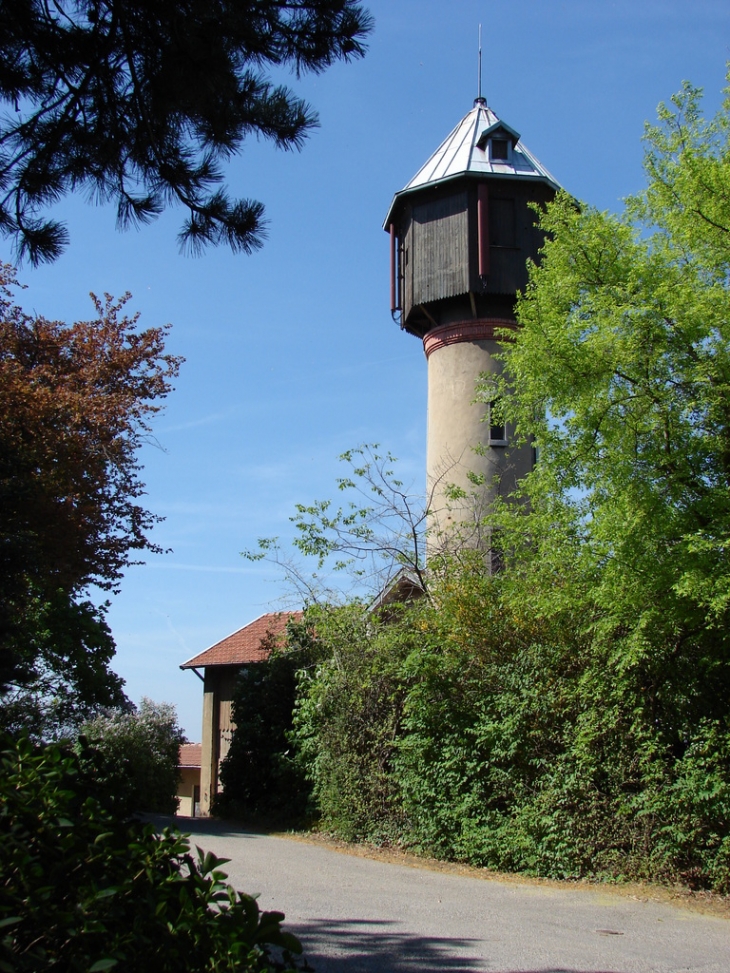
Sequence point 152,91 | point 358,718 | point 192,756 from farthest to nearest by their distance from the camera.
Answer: point 192,756
point 358,718
point 152,91

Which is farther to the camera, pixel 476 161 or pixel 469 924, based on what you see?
pixel 476 161

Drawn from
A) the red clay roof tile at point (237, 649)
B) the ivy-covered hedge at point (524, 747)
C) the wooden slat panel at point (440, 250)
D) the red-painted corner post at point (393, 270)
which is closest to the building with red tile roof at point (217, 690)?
the red clay roof tile at point (237, 649)

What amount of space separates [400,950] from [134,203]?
5998mm

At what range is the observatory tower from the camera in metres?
23.0

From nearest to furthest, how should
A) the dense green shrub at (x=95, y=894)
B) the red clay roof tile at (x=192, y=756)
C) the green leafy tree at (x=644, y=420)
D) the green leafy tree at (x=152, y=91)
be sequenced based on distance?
the dense green shrub at (x=95, y=894)
the green leafy tree at (x=152, y=91)
the green leafy tree at (x=644, y=420)
the red clay roof tile at (x=192, y=756)

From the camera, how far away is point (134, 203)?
691 cm

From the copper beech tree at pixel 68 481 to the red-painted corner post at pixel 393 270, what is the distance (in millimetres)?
6972

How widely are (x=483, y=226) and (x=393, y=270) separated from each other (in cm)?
332

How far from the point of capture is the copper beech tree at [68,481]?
16875mm

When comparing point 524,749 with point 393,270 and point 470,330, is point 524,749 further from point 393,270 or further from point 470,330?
point 393,270

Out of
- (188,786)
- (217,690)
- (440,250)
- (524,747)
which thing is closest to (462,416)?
(440,250)

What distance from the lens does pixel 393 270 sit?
26.2m

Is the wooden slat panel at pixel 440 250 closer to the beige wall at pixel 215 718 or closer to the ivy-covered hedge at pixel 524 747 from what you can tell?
the ivy-covered hedge at pixel 524 747

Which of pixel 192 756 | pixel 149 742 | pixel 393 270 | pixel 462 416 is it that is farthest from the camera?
pixel 192 756
